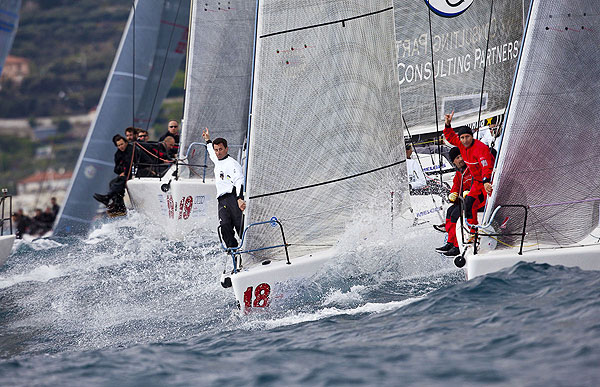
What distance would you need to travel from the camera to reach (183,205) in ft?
36.6

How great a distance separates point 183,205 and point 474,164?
A: 17.2ft

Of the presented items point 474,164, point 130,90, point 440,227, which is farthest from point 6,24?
point 474,164

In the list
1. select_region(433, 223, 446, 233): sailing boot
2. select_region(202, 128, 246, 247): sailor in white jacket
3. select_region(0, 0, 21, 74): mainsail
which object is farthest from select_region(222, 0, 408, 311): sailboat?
select_region(0, 0, 21, 74): mainsail

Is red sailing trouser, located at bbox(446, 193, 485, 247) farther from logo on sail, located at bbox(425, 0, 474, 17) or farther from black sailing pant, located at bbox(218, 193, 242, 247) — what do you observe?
logo on sail, located at bbox(425, 0, 474, 17)

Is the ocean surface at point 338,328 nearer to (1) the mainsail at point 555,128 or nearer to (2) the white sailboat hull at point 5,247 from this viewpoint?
(1) the mainsail at point 555,128

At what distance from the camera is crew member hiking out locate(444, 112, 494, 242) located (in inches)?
272

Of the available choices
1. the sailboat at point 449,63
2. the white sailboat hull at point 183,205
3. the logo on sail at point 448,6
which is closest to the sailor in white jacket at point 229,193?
the sailboat at point 449,63

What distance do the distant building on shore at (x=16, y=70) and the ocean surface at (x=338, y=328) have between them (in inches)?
1590

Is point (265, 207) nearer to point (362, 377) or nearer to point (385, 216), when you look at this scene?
point (385, 216)

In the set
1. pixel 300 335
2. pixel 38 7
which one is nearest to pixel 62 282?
pixel 300 335

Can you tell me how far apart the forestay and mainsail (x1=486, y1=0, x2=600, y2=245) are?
20.2 ft

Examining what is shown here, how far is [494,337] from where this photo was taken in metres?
4.91

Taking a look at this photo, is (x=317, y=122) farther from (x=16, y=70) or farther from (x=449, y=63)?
(x=16, y=70)

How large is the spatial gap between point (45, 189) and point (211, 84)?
3253 centimetres
